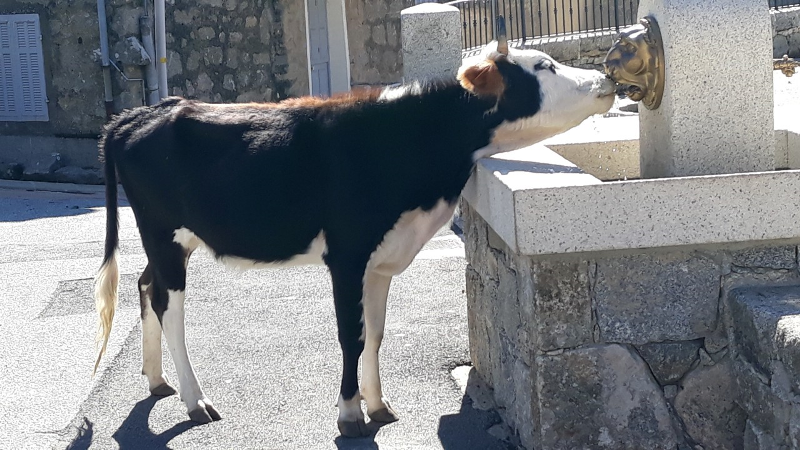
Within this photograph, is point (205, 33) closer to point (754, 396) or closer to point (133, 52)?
point (133, 52)

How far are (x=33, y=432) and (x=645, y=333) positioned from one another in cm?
270

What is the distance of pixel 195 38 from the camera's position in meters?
12.8

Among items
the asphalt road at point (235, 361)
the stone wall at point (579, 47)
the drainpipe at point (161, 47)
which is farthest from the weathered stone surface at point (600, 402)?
the stone wall at point (579, 47)

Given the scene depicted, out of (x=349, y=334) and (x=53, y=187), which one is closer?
(x=349, y=334)

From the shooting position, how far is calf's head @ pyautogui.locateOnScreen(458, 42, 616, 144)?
4402 millimetres

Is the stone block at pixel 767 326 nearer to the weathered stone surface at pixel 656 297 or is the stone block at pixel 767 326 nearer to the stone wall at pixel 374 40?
the weathered stone surface at pixel 656 297

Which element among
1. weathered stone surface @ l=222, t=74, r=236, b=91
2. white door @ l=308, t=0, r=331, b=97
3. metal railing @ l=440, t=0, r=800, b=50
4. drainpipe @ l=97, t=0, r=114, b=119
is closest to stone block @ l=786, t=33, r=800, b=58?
metal railing @ l=440, t=0, r=800, b=50

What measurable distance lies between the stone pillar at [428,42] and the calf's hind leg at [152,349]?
206 cm

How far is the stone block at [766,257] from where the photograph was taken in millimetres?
3658

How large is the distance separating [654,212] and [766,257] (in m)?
0.47

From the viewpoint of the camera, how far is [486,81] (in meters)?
4.41

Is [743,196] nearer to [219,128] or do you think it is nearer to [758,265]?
[758,265]

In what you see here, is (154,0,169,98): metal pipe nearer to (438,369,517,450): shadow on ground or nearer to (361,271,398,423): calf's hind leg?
(361,271,398,423): calf's hind leg

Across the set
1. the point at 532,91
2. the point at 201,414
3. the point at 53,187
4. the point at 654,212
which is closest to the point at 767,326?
the point at 654,212
